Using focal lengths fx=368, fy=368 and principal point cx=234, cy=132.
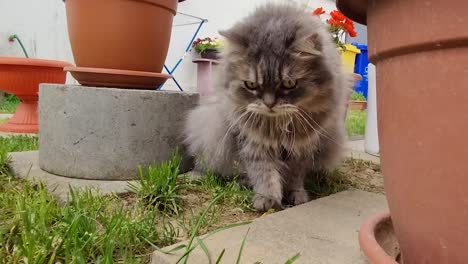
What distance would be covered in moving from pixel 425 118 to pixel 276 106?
2.43 feet

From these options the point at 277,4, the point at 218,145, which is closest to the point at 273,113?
the point at 218,145

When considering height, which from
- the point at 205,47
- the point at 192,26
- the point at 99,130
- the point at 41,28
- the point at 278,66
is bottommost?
the point at 99,130

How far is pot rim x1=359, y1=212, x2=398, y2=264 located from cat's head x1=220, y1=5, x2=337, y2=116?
1.69 ft

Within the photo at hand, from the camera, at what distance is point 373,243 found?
84 cm

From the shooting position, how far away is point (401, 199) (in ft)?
2.32

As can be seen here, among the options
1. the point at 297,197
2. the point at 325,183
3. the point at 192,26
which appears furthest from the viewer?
the point at 192,26

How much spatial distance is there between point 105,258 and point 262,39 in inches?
36.6

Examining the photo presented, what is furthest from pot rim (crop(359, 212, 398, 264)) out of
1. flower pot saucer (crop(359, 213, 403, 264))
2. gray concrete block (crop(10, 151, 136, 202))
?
gray concrete block (crop(10, 151, 136, 202))

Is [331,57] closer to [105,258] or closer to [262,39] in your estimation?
[262,39]

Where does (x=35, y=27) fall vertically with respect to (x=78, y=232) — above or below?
above

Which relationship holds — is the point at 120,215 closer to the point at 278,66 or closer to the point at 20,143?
the point at 278,66

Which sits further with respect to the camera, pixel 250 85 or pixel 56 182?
pixel 56 182

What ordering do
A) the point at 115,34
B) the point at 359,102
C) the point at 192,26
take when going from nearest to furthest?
the point at 115,34
the point at 359,102
the point at 192,26

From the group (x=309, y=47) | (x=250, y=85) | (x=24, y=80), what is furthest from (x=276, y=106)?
(x=24, y=80)
